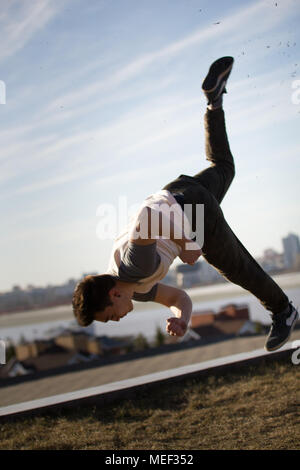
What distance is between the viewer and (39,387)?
9305 mm

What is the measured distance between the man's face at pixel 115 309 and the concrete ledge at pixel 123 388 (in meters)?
3.79

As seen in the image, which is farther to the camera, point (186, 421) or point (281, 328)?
point (186, 421)

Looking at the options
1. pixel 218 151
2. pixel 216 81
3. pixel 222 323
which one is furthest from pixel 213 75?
pixel 222 323

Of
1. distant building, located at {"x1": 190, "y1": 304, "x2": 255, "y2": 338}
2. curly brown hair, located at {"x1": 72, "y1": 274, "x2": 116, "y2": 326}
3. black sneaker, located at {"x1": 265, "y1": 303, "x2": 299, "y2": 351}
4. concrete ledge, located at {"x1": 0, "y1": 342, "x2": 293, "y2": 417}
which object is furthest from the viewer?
distant building, located at {"x1": 190, "y1": 304, "x2": 255, "y2": 338}

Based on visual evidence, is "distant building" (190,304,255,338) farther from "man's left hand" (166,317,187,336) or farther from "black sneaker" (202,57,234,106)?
"man's left hand" (166,317,187,336)

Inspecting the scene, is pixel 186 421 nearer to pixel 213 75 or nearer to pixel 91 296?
pixel 91 296

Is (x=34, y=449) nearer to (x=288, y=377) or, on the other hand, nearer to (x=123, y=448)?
(x=123, y=448)

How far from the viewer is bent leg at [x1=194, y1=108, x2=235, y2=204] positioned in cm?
429

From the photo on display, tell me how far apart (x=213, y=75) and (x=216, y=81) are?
0.25ft

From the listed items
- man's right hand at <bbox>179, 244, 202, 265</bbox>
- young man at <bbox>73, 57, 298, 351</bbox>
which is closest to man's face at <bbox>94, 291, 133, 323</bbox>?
young man at <bbox>73, 57, 298, 351</bbox>

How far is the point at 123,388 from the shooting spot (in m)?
6.84

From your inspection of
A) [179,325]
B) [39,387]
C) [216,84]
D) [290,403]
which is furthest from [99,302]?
[39,387]

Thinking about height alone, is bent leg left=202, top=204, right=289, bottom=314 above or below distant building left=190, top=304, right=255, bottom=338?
above
